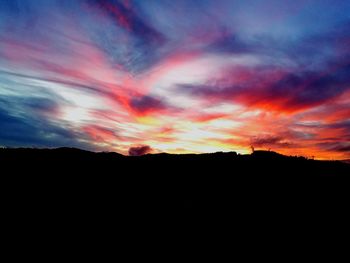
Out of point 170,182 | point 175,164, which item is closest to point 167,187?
point 170,182

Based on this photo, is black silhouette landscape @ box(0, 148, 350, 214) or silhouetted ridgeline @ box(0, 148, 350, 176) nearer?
black silhouette landscape @ box(0, 148, 350, 214)

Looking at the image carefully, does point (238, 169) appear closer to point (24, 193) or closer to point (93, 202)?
point (93, 202)

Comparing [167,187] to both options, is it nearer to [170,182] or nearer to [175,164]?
[170,182]

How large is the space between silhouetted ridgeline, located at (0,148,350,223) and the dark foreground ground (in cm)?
3

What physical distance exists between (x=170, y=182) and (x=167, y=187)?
263 mm

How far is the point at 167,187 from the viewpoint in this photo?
1188 cm

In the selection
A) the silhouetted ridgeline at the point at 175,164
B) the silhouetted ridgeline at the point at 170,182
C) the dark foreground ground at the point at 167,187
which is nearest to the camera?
the dark foreground ground at the point at 167,187

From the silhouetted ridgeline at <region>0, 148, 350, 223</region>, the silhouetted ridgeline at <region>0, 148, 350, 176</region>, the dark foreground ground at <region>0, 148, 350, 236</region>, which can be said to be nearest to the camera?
the dark foreground ground at <region>0, 148, 350, 236</region>

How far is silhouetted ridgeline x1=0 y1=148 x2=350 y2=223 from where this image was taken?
11094 mm

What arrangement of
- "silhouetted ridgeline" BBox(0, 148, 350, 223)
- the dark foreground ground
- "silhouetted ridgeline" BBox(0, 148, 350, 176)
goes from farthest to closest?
1. "silhouetted ridgeline" BBox(0, 148, 350, 176)
2. "silhouetted ridgeline" BBox(0, 148, 350, 223)
3. the dark foreground ground

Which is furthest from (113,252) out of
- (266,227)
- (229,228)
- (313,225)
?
(313,225)

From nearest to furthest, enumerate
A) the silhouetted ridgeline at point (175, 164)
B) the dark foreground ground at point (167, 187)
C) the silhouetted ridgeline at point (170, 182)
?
the dark foreground ground at point (167, 187)
the silhouetted ridgeline at point (170, 182)
the silhouetted ridgeline at point (175, 164)

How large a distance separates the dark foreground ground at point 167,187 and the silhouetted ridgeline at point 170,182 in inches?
1.3

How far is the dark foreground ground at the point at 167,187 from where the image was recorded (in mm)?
10773
